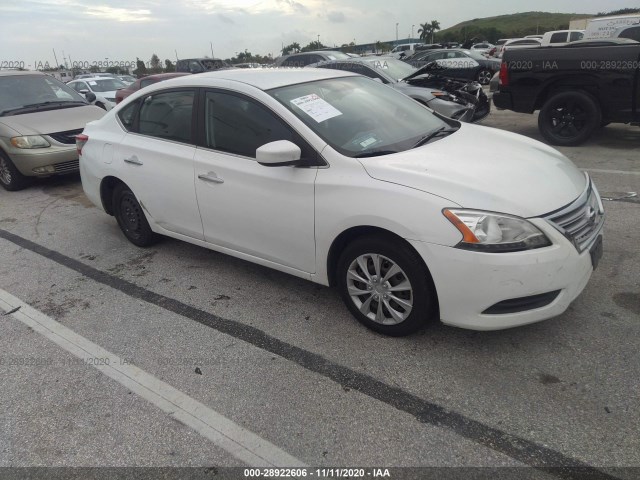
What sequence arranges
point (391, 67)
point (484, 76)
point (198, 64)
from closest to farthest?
point (391, 67) < point (484, 76) < point (198, 64)

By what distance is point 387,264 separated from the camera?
289 cm

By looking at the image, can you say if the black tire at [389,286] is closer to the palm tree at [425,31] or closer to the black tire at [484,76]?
the black tire at [484,76]

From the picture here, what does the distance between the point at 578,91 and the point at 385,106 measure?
17.3 feet

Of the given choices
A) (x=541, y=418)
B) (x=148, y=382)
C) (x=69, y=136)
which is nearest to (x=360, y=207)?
(x=541, y=418)

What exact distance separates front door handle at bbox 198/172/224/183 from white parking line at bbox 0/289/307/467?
1.43 m

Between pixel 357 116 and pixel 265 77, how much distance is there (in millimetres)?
848

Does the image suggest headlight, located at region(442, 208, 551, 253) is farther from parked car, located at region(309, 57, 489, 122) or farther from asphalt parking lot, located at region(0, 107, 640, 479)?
parked car, located at region(309, 57, 489, 122)

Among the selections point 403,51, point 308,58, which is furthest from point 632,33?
point 403,51

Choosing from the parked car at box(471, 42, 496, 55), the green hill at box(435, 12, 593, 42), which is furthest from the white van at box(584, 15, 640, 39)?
the green hill at box(435, 12, 593, 42)

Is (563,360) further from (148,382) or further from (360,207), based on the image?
(148,382)

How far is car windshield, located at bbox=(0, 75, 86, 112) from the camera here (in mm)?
7531

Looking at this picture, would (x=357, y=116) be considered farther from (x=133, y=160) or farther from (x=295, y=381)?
(x=133, y=160)

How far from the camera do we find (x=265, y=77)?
3.72 metres

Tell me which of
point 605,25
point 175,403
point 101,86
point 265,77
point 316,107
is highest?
point 605,25
